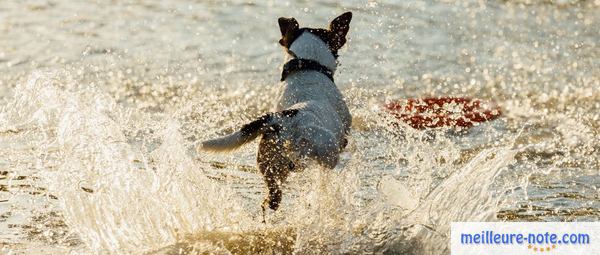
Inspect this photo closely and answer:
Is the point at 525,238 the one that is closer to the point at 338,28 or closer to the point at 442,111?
the point at 338,28

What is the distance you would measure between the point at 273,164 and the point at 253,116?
3.89m

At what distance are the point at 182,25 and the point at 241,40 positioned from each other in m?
1.25

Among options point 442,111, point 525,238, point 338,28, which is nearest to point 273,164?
point 525,238

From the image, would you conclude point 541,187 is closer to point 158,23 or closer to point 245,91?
point 245,91

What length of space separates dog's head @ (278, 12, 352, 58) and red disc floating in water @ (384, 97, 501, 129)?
2268 millimetres

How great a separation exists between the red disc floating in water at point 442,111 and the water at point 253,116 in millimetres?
197

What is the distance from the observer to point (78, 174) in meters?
6.15

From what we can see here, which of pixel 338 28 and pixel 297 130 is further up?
pixel 338 28

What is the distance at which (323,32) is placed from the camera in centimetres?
678

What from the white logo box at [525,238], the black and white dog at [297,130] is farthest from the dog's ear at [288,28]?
the white logo box at [525,238]

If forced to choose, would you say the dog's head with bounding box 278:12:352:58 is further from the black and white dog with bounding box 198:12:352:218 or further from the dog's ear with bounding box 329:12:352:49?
the black and white dog with bounding box 198:12:352:218

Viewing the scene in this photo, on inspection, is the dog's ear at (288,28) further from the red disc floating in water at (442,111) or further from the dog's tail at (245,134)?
the red disc floating in water at (442,111)

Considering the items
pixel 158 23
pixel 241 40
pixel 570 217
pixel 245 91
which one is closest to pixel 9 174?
pixel 245 91

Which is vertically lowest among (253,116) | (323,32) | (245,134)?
(253,116)
